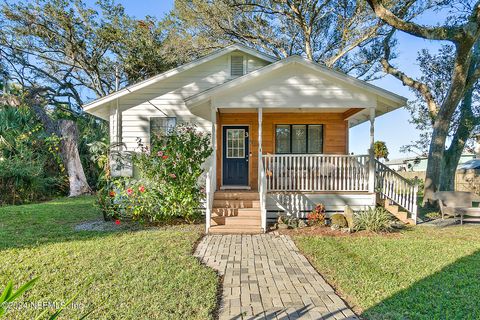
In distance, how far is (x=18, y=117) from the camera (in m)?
13.8

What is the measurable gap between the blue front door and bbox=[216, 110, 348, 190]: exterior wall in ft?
0.58

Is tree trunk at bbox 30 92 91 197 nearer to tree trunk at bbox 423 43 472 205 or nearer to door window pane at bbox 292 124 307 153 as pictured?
door window pane at bbox 292 124 307 153

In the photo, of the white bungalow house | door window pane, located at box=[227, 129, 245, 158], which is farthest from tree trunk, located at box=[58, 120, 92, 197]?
door window pane, located at box=[227, 129, 245, 158]

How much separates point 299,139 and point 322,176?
242 cm

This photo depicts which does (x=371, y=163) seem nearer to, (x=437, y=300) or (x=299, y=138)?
(x=299, y=138)

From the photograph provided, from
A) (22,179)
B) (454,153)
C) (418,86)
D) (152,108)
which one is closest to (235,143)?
(152,108)

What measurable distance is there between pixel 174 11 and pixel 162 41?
210 cm

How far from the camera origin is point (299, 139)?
10.5m

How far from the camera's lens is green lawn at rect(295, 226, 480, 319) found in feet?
11.1

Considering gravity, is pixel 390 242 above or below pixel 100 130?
below

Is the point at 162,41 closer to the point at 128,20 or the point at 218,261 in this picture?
the point at 128,20

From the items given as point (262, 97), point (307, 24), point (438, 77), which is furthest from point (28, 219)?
point (438, 77)

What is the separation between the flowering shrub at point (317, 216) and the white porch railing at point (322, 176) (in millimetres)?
602

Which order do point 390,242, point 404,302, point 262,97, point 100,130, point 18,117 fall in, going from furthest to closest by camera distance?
point 100,130
point 18,117
point 262,97
point 390,242
point 404,302
